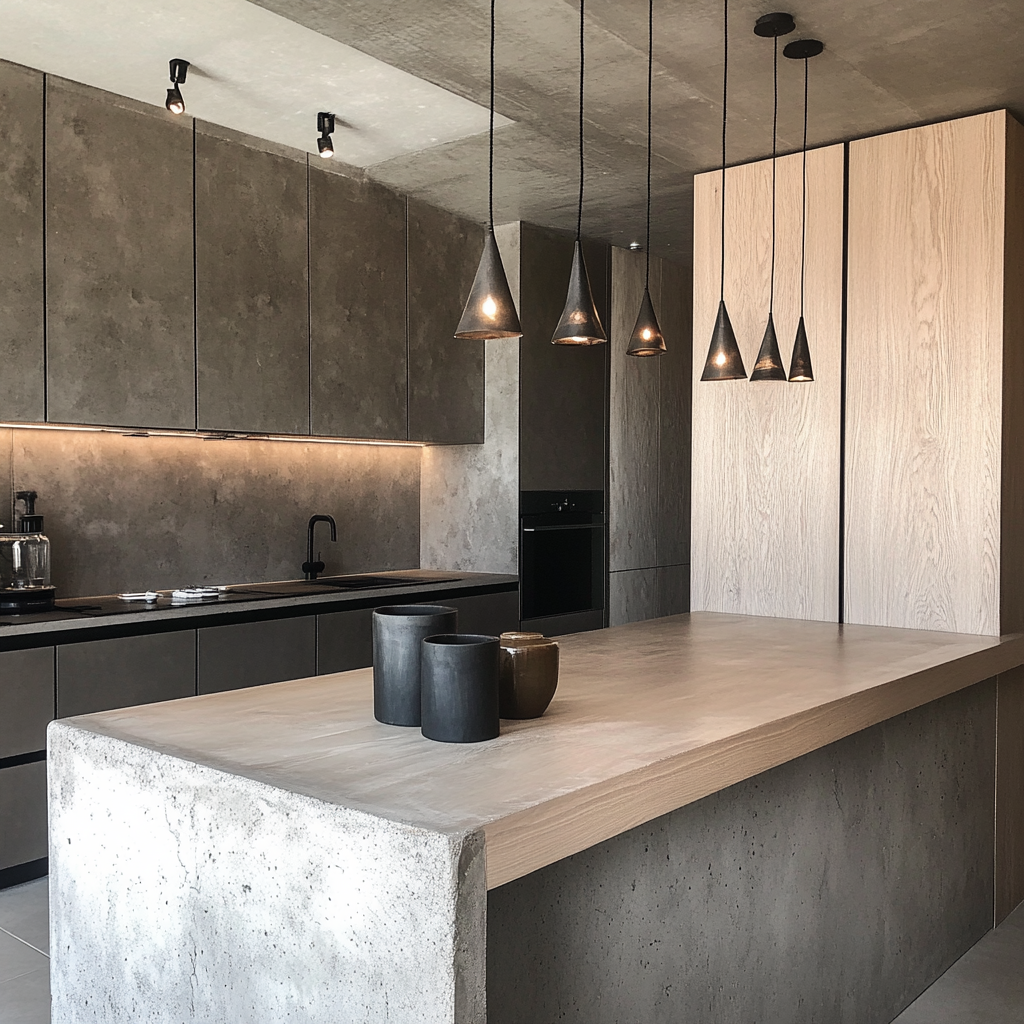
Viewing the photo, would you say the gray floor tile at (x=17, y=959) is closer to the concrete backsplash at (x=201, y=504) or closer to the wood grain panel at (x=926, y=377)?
the concrete backsplash at (x=201, y=504)

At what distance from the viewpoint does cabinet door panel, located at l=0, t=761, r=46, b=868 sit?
312 cm

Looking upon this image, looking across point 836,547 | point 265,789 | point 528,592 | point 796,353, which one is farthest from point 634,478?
point 265,789

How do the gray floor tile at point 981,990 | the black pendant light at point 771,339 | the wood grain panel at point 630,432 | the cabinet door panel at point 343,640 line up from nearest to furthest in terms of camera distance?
the gray floor tile at point 981,990
the black pendant light at point 771,339
the cabinet door panel at point 343,640
the wood grain panel at point 630,432

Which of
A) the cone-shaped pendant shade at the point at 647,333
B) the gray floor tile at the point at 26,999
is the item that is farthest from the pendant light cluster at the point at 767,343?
the gray floor tile at the point at 26,999

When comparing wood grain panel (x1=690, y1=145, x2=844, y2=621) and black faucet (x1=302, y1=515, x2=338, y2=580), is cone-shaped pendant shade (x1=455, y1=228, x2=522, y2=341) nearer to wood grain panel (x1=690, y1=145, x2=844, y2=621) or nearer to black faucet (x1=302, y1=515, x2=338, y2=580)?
wood grain panel (x1=690, y1=145, x2=844, y2=621)

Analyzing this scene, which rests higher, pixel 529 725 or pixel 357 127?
pixel 357 127

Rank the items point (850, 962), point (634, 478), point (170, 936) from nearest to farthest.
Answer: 1. point (170, 936)
2. point (850, 962)
3. point (634, 478)

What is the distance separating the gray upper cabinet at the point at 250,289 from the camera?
152 inches

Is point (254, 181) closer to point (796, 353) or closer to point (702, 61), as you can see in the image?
point (702, 61)

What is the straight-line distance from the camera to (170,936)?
152 centimetres

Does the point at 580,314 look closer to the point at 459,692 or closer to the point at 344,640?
the point at 459,692

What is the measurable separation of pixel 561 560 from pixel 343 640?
5.16ft

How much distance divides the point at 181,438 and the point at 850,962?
319 cm

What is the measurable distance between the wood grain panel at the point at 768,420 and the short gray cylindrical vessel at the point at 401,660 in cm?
216
